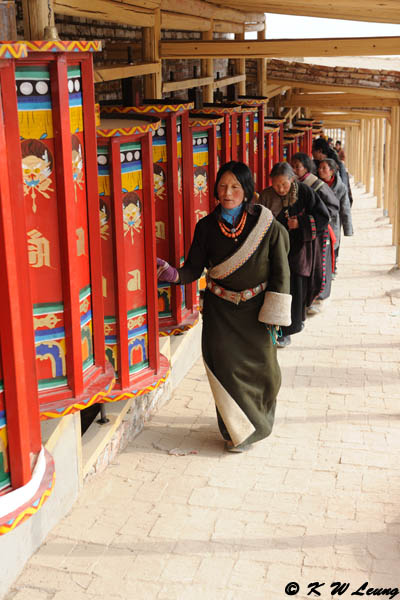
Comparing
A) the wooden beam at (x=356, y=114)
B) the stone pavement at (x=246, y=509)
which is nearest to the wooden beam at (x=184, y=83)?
the stone pavement at (x=246, y=509)

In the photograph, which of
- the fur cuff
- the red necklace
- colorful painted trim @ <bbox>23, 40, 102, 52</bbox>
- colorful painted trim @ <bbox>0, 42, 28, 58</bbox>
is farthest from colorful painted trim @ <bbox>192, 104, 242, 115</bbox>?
colorful painted trim @ <bbox>0, 42, 28, 58</bbox>

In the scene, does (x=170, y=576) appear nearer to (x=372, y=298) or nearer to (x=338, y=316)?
(x=338, y=316)

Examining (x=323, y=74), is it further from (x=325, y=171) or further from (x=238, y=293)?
(x=238, y=293)

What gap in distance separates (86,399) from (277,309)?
5.97 feet

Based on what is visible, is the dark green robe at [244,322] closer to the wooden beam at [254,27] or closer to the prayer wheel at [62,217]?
the prayer wheel at [62,217]

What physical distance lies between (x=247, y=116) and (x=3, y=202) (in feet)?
15.8

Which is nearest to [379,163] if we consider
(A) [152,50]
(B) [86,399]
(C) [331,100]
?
(C) [331,100]

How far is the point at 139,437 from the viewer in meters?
5.25

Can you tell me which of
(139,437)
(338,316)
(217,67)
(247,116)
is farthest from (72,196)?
(217,67)

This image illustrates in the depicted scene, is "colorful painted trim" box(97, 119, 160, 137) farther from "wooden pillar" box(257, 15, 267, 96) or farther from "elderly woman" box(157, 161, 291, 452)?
"wooden pillar" box(257, 15, 267, 96)

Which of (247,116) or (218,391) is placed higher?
(247,116)

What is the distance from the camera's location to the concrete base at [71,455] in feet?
12.2

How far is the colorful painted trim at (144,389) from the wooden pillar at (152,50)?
1795 millimetres

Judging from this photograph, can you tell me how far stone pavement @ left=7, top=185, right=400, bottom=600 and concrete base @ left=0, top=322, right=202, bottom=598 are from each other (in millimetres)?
64
